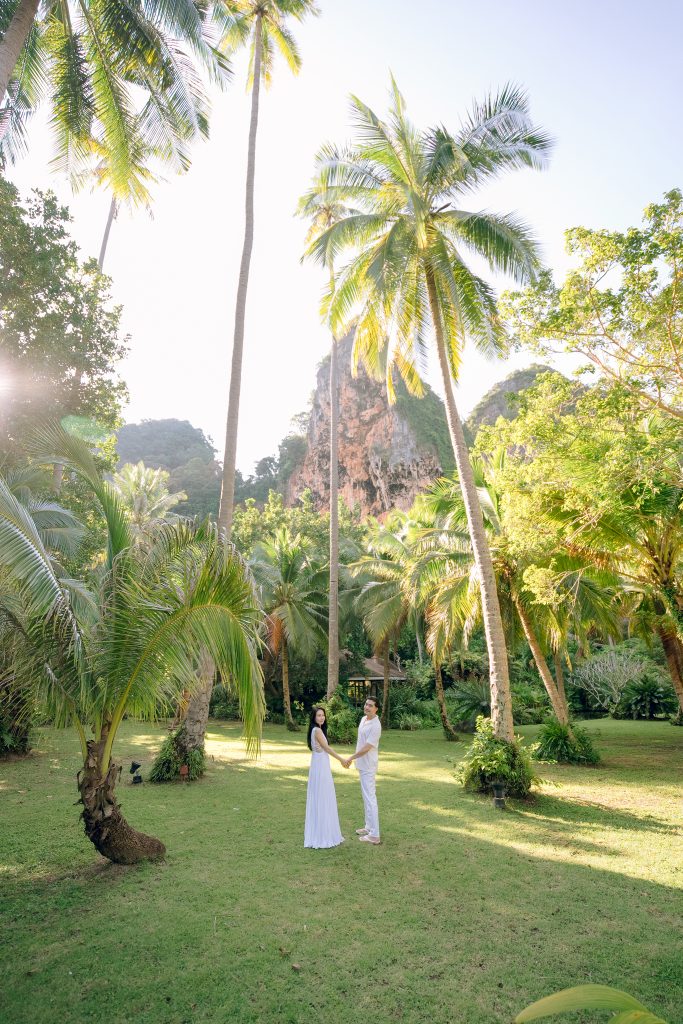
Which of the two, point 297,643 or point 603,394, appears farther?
point 297,643

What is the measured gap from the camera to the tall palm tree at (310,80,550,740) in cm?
1058

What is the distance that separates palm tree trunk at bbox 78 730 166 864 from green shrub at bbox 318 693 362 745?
37.2ft

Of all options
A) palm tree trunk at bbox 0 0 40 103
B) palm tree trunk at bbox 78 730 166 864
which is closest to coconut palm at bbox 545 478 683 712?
palm tree trunk at bbox 78 730 166 864

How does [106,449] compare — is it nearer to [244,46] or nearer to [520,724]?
[244,46]

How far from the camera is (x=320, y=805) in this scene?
279 inches

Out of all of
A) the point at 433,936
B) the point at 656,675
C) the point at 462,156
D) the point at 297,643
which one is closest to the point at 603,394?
the point at 462,156

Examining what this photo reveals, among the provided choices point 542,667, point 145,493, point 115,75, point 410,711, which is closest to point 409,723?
point 410,711

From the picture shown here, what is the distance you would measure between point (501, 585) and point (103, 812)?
34.6ft

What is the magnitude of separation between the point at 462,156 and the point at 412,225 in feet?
4.92

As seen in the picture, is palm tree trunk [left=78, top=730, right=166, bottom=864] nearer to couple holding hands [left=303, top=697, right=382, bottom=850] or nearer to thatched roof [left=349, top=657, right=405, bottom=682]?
couple holding hands [left=303, top=697, right=382, bottom=850]

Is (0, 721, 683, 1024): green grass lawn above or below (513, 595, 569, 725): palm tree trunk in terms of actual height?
below

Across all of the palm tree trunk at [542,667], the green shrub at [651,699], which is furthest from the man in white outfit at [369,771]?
the green shrub at [651,699]

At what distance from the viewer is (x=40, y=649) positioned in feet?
18.6

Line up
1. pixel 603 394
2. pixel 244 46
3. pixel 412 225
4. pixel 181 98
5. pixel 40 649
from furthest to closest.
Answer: pixel 244 46
pixel 412 225
pixel 181 98
pixel 603 394
pixel 40 649
